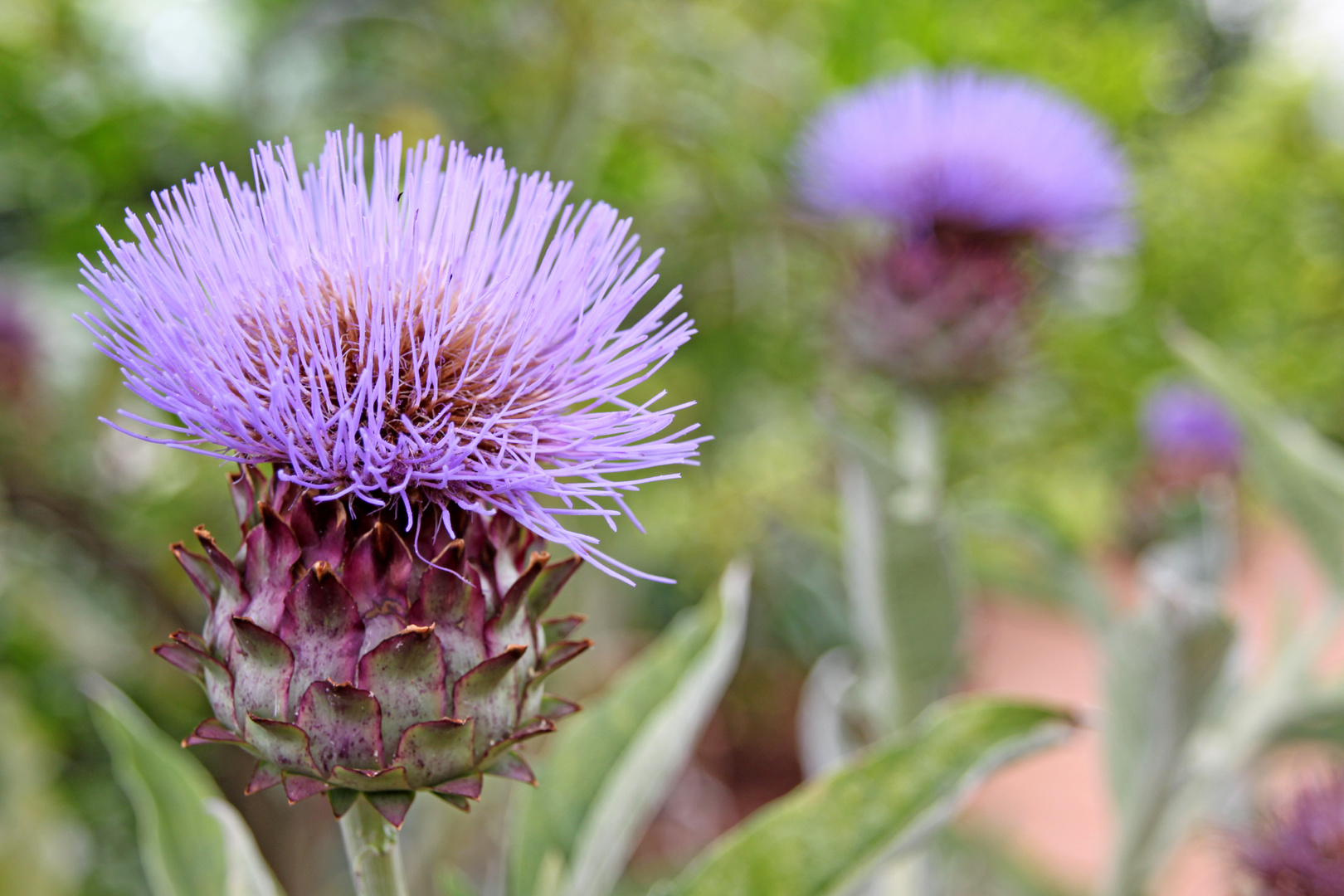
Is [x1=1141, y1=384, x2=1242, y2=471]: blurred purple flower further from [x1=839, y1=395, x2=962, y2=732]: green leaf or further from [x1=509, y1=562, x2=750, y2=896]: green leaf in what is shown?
[x1=509, y1=562, x2=750, y2=896]: green leaf

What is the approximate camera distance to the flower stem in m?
0.38

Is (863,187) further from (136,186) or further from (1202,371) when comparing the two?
(136,186)

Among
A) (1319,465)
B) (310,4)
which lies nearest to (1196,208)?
(1319,465)

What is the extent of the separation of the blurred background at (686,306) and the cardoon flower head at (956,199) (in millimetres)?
79

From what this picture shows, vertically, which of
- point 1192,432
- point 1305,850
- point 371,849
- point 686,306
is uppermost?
point 686,306

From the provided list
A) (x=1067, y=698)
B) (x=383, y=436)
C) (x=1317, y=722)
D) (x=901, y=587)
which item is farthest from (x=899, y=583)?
(x=1067, y=698)

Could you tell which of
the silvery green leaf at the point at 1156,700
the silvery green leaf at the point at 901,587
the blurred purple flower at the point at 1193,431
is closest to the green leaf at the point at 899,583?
the silvery green leaf at the point at 901,587

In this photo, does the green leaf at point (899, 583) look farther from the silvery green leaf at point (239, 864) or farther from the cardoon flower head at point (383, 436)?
the silvery green leaf at point (239, 864)

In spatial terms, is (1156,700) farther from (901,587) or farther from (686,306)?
(686,306)

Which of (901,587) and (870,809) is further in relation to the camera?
(901,587)

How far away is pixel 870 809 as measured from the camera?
493 millimetres

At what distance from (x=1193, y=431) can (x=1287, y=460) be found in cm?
81

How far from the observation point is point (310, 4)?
116 cm

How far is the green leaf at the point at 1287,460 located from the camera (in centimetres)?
65
